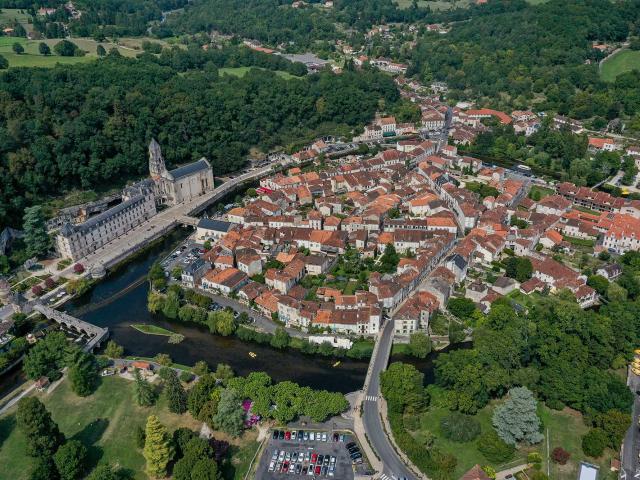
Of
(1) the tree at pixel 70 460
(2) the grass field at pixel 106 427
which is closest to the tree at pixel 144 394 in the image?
(2) the grass field at pixel 106 427

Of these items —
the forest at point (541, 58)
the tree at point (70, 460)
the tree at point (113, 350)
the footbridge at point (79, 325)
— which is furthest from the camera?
the forest at point (541, 58)

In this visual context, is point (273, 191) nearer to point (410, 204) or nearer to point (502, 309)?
point (410, 204)

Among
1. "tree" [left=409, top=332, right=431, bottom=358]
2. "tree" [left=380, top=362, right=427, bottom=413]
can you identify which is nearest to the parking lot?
"tree" [left=380, top=362, right=427, bottom=413]

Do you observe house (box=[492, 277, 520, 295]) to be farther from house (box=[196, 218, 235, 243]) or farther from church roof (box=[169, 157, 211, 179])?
church roof (box=[169, 157, 211, 179])

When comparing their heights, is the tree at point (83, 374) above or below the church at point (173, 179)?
below

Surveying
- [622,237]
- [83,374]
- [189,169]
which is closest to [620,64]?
[622,237]

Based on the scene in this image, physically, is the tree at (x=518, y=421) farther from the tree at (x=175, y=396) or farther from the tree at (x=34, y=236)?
the tree at (x=34, y=236)

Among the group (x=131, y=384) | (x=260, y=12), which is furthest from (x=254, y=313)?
(x=260, y=12)
